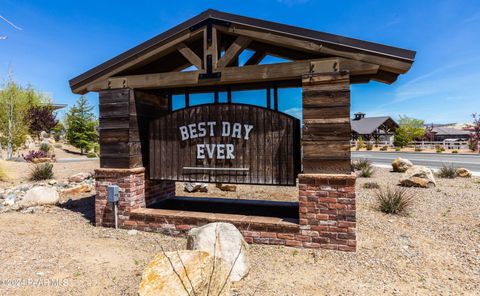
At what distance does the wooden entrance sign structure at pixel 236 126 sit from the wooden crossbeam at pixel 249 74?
19 millimetres

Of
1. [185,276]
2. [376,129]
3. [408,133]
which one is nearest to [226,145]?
[185,276]

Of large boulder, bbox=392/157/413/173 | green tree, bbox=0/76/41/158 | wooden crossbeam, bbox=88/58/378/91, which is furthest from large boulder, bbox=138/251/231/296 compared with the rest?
green tree, bbox=0/76/41/158

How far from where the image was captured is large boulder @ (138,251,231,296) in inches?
Result: 116

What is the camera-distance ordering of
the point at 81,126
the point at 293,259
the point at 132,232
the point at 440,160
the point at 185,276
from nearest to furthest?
1. the point at 185,276
2. the point at 293,259
3. the point at 132,232
4. the point at 440,160
5. the point at 81,126

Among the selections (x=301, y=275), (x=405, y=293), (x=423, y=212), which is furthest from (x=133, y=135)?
(x=423, y=212)

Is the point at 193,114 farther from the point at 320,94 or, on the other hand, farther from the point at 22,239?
the point at 22,239

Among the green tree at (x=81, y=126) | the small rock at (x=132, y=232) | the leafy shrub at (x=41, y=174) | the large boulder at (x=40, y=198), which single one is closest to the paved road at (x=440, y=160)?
the small rock at (x=132, y=232)

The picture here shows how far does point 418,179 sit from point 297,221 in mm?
7754

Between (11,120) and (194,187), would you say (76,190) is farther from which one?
(11,120)

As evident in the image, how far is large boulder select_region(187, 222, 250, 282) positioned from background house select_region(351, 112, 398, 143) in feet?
184

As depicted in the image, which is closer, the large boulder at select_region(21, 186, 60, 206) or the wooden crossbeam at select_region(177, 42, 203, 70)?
the wooden crossbeam at select_region(177, 42, 203, 70)

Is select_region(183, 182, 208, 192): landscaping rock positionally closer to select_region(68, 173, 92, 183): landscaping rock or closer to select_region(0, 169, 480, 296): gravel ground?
select_region(0, 169, 480, 296): gravel ground

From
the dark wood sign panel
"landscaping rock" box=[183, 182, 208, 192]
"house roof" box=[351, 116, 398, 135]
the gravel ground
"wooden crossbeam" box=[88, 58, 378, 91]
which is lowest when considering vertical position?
the gravel ground

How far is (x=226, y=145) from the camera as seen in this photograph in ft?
18.5
